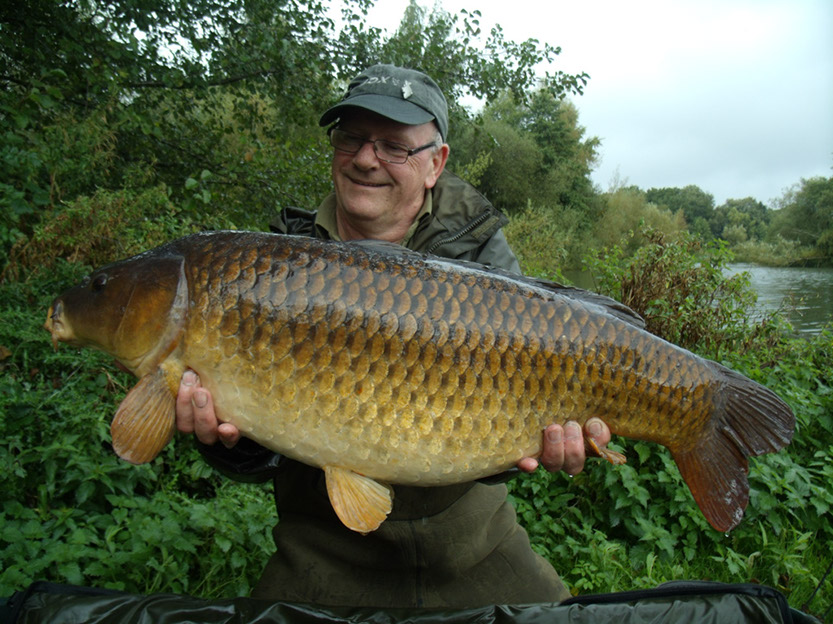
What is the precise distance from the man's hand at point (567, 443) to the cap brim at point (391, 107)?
847mm

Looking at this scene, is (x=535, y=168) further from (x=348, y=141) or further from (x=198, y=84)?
(x=348, y=141)

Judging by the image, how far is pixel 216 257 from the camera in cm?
116

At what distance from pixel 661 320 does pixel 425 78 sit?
2456 mm

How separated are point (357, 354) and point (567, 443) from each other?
47cm

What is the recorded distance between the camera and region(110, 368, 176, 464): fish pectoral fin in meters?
1.13

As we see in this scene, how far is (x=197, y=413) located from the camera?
1.18 metres

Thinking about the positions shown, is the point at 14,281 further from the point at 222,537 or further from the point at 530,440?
the point at 530,440

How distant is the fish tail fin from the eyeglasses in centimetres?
94

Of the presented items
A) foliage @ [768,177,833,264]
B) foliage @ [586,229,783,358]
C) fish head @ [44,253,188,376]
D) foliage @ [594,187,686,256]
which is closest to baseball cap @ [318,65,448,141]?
fish head @ [44,253,188,376]

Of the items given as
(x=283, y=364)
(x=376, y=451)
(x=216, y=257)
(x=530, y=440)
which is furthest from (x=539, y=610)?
(x=216, y=257)

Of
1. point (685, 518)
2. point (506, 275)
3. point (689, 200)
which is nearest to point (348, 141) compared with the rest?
point (506, 275)

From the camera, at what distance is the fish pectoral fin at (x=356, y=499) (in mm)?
1158

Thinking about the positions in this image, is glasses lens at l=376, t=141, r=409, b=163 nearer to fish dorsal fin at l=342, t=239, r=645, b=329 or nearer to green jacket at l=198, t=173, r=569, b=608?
fish dorsal fin at l=342, t=239, r=645, b=329

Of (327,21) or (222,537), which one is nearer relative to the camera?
(222,537)
